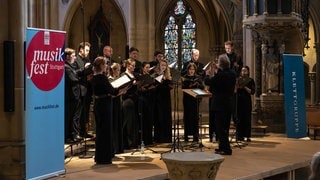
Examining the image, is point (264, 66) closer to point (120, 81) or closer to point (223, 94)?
point (223, 94)

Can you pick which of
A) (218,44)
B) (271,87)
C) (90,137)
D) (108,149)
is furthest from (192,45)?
(108,149)

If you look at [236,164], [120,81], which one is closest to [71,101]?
[120,81]

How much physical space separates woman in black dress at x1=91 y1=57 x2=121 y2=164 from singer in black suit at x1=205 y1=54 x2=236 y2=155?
1.68 metres

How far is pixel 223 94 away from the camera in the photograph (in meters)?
8.41

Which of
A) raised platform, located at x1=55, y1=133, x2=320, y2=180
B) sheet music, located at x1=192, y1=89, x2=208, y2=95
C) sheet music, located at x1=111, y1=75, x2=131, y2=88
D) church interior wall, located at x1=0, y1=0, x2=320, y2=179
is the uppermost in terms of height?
church interior wall, located at x1=0, y1=0, x2=320, y2=179

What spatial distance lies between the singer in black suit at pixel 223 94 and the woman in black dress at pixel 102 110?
5.53 ft

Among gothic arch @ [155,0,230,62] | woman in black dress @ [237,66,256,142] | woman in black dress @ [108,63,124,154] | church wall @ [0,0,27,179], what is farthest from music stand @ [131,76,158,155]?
gothic arch @ [155,0,230,62]

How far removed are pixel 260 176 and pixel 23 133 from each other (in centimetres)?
307

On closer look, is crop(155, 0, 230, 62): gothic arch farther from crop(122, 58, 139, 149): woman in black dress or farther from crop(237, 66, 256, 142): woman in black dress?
crop(122, 58, 139, 149): woman in black dress

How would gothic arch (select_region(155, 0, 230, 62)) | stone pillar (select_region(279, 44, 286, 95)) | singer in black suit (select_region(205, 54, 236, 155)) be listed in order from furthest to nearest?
1. gothic arch (select_region(155, 0, 230, 62))
2. stone pillar (select_region(279, 44, 286, 95))
3. singer in black suit (select_region(205, 54, 236, 155))

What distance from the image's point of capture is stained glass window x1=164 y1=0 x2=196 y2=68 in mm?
21359

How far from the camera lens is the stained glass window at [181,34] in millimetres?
21359

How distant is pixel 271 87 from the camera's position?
11.9 m

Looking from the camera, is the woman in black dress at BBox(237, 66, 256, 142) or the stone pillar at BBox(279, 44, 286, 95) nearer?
the woman in black dress at BBox(237, 66, 256, 142)
